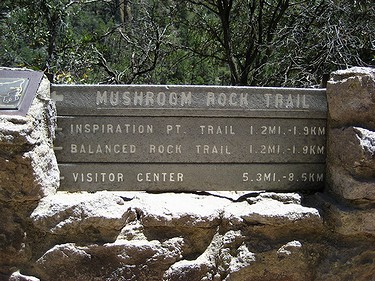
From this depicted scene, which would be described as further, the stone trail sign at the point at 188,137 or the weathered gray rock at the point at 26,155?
the stone trail sign at the point at 188,137

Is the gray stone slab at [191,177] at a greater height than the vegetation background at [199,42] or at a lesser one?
lesser

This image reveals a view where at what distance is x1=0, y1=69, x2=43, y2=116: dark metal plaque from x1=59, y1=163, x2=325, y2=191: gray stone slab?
0.44 m

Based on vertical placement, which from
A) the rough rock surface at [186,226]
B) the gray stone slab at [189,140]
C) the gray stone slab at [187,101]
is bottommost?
the rough rock surface at [186,226]

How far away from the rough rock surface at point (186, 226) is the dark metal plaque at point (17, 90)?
56mm

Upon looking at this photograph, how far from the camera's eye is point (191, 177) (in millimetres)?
3029

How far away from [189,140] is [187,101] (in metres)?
0.23

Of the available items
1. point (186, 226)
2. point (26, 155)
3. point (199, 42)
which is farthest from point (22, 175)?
point (199, 42)

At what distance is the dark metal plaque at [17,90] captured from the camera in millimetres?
2734

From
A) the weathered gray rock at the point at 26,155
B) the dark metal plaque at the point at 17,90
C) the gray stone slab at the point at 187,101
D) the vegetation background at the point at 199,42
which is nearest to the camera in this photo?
the weathered gray rock at the point at 26,155

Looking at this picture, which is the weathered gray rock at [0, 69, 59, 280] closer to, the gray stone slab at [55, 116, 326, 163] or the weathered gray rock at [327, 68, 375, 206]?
the gray stone slab at [55, 116, 326, 163]

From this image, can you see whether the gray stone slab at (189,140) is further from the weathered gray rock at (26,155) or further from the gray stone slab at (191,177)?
the weathered gray rock at (26,155)

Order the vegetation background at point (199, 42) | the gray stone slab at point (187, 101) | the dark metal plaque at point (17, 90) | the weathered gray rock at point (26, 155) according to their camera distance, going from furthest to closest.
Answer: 1. the vegetation background at point (199, 42)
2. the gray stone slab at point (187, 101)
3. the dark metal plaque at point (17, 90)
4. the weathered gray rock at point (26, 155)

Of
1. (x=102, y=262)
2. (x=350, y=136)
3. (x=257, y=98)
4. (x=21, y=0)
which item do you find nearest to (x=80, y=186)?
(x=102, y=262)

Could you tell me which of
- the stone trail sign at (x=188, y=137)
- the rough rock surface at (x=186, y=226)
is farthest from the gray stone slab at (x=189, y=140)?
the rough rock surface at (x=186, y=226)
